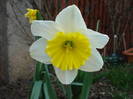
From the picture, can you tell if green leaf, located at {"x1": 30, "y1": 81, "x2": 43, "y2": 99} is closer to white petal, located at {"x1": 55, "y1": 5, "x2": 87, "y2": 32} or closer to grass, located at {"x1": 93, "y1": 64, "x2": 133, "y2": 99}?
white petal, located at {"x1": 55, "y1": 5, "x2": 87, "y2": 32}

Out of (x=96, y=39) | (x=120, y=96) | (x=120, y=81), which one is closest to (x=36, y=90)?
(x=96, y=39)

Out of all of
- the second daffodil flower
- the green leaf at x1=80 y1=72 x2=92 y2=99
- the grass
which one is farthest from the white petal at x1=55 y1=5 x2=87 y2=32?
the grass

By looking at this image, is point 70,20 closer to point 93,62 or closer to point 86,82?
point 93,62

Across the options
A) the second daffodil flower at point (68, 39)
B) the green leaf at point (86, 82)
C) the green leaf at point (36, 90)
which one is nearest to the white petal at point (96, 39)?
the second daffodil flower at point (68, 39)

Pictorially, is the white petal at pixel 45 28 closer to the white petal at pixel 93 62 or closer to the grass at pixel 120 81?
the white petal at pixel 93 62

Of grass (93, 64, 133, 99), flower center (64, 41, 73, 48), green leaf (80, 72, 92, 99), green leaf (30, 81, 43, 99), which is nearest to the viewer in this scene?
flower center (64, 41, 73, 48)

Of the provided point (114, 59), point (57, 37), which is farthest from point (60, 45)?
point (114, 59)

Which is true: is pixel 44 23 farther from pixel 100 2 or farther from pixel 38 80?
pixel 100 2
